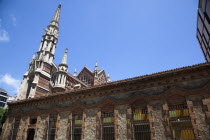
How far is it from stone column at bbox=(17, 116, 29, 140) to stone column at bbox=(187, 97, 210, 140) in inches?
658

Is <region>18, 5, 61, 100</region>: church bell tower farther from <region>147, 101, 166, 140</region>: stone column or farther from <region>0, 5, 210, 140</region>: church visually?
<region>147, 101, 166, 140</region>: stone column

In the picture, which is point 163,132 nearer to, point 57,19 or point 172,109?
point 172,109

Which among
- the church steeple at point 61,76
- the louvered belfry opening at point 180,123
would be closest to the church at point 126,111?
the louvered belfry opening at point 180,123

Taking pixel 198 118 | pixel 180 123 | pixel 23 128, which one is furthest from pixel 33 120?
pixel 198 118

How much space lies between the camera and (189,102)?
10.9 metres

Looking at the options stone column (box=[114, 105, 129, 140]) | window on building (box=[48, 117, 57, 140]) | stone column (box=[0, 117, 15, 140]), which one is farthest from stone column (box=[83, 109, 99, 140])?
stone column (box=[0, 117, 15, 140])

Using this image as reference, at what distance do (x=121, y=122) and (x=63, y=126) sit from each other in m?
6.11

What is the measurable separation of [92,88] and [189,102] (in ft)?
27.3

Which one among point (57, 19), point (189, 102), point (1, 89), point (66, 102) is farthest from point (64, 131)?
point (1, 89)

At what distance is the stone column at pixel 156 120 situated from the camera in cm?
1105

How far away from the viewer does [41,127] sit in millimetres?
16500

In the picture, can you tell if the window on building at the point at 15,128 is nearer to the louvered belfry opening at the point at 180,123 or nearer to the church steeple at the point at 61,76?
the church steeple at the point at 61,76

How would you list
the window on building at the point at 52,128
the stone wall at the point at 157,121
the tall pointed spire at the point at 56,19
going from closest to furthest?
the stone wall at the point at 157,121, the window on building at the point at 52,128, the tall pointed spire at the point at 56,19

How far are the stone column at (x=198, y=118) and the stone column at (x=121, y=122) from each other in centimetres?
478
